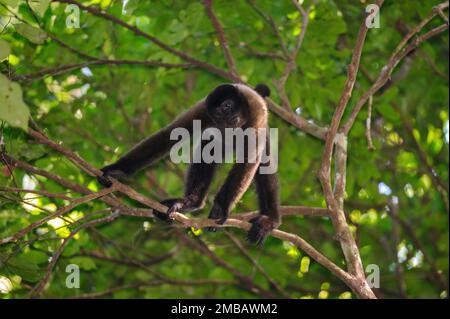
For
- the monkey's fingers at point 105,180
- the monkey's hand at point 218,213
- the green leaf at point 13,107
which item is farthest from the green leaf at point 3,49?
the monkey's hand at point 218,213

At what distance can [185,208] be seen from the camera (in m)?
6.41

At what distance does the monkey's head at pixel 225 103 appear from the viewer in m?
6.74

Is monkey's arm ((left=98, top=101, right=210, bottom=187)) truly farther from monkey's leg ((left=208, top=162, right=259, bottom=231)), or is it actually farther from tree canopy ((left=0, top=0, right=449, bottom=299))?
monkey's leg ((left=208, top=162, right=259, bottom=231))

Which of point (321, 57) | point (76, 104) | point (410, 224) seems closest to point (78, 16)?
point (76, 104)

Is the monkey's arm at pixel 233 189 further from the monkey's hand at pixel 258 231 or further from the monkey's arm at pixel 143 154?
the monkey's arm at pixel 143 154

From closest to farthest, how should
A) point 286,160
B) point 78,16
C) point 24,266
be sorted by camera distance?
point 24,266
point 78,16
point 286,160

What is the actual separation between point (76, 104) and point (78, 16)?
108 centimetres

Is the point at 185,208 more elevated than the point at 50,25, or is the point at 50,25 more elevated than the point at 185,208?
the point at 50,25

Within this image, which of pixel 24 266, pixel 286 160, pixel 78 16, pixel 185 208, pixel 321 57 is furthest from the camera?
pixel 286 160

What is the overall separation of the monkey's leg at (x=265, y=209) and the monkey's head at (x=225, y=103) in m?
0.81

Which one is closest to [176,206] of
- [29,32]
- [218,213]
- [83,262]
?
[218,213]

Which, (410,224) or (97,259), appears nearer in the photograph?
(97,259)
